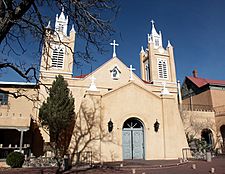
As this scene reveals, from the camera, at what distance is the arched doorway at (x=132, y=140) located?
54.2 ft

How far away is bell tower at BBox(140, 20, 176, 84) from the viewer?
103 ft

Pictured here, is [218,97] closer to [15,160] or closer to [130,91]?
[130,91]

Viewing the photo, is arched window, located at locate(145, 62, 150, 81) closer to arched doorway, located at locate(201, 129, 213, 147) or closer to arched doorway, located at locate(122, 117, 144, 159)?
arched doorway, located at locate(201, 129, 213, 147)

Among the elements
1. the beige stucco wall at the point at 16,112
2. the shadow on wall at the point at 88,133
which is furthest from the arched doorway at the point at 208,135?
the beige stucco wall at the point at 16,112

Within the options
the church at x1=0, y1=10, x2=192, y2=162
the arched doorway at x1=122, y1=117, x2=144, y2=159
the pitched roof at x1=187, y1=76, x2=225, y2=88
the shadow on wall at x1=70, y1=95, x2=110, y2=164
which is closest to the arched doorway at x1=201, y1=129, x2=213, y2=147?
Answer: the pitched roof at x1=187, y1=76, x2=225, y2=88

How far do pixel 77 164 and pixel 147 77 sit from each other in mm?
22609

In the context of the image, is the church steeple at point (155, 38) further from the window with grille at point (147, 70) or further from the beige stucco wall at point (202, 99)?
the beige stucco wall at point (202, 99)

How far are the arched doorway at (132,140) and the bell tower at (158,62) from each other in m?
14.5

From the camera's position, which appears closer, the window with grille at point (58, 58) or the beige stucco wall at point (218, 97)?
the window with grille at point (58, 58)

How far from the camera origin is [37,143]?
21.8 meters

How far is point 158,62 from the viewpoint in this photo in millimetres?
32344

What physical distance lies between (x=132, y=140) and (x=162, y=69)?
1773cm

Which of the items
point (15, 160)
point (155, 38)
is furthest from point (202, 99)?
point (15, 160)

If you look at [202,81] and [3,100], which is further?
[202,81]
